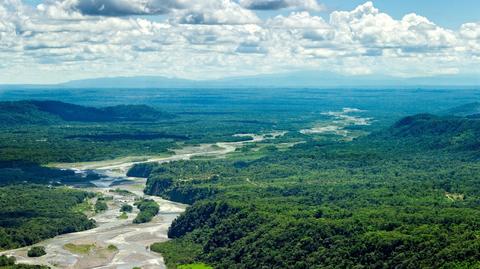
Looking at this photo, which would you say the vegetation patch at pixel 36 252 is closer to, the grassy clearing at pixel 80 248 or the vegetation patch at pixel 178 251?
the grassy clearing at pixel 80 248

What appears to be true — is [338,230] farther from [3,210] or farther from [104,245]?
[3,210]

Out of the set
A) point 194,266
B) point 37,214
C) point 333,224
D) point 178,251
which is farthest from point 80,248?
point 333,224

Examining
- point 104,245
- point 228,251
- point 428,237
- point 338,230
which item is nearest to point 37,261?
point 104,245

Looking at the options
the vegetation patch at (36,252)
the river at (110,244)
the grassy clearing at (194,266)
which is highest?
the grassy clearing at (194,266)

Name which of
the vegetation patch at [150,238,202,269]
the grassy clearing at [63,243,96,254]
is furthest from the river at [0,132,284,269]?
the vegetation patch at [150,238,202,269]

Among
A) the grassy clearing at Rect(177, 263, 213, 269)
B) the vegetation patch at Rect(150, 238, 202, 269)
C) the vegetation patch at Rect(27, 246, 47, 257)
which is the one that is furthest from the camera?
the vegetation patch at Rect(27, 246, 47, 257)

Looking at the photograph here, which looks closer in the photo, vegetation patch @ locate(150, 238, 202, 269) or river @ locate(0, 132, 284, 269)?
vegetation patch @ locate(150, 238, 202, 269)

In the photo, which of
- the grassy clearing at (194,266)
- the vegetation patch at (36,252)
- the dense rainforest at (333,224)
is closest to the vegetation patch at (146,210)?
the dense rainforest at (333,224)

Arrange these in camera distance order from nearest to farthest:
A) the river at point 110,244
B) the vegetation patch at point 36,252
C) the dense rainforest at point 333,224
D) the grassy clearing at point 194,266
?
the dense rainforest at point 333,224
the grassy clearing at point 194,266
the river at point 110,244
the vegetation patch at point 36,252

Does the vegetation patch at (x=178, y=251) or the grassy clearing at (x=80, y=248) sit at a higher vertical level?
the vegetation patch at (x=178, y=251)

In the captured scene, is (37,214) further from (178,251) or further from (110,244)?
(178,251)

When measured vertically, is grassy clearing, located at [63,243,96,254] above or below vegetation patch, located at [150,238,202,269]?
below

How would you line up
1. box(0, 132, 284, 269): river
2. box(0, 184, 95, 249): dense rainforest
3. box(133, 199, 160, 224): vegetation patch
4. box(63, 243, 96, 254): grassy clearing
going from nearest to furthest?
box(0, 132, 284, 269): river
box(63, 243, 96, 254): grassy clearing
box(0, 184, 95, 249): dense rainforest
box(133, 199, 160, 224): vegetation patch

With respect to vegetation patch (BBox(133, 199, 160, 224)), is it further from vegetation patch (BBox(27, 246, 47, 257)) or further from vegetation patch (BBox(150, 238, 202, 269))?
vegetation patch (BBox(27, 246, 47, 257))
